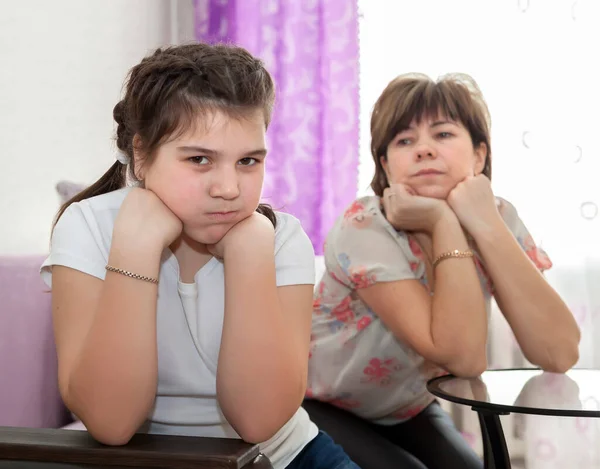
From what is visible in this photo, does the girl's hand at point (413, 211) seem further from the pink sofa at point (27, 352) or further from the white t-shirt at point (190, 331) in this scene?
the pink sofa at point (27, 352)

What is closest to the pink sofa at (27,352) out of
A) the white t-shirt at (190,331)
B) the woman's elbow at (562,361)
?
the white t-shirt at (190,331)

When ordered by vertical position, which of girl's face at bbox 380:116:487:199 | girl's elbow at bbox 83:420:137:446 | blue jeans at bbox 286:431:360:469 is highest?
girl's face at bbox 380:116:487:199

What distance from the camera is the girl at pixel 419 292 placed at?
1.57 meters

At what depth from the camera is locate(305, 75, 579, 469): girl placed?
5.16ft

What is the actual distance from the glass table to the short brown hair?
56cm

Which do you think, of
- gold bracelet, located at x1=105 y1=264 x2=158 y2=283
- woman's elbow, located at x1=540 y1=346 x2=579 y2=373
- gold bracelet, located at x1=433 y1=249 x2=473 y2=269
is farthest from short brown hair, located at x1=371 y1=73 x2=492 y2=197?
gold bracelet, located at x1=105 y1=264 x2=158 y2=283

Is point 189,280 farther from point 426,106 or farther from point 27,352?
point 426,106

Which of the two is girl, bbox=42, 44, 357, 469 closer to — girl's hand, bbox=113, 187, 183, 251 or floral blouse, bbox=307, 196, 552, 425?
girl's hand, bbox=113, 187, 183, 251

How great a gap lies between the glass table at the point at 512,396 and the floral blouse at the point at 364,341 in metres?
0.15

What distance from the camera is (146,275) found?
1.01 meters

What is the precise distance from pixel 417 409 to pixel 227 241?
83cm

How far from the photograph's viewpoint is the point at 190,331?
1162mm

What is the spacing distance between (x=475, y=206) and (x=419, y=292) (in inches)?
10.0

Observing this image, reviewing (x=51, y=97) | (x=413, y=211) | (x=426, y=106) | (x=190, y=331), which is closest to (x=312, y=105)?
(x=51, y=97)
